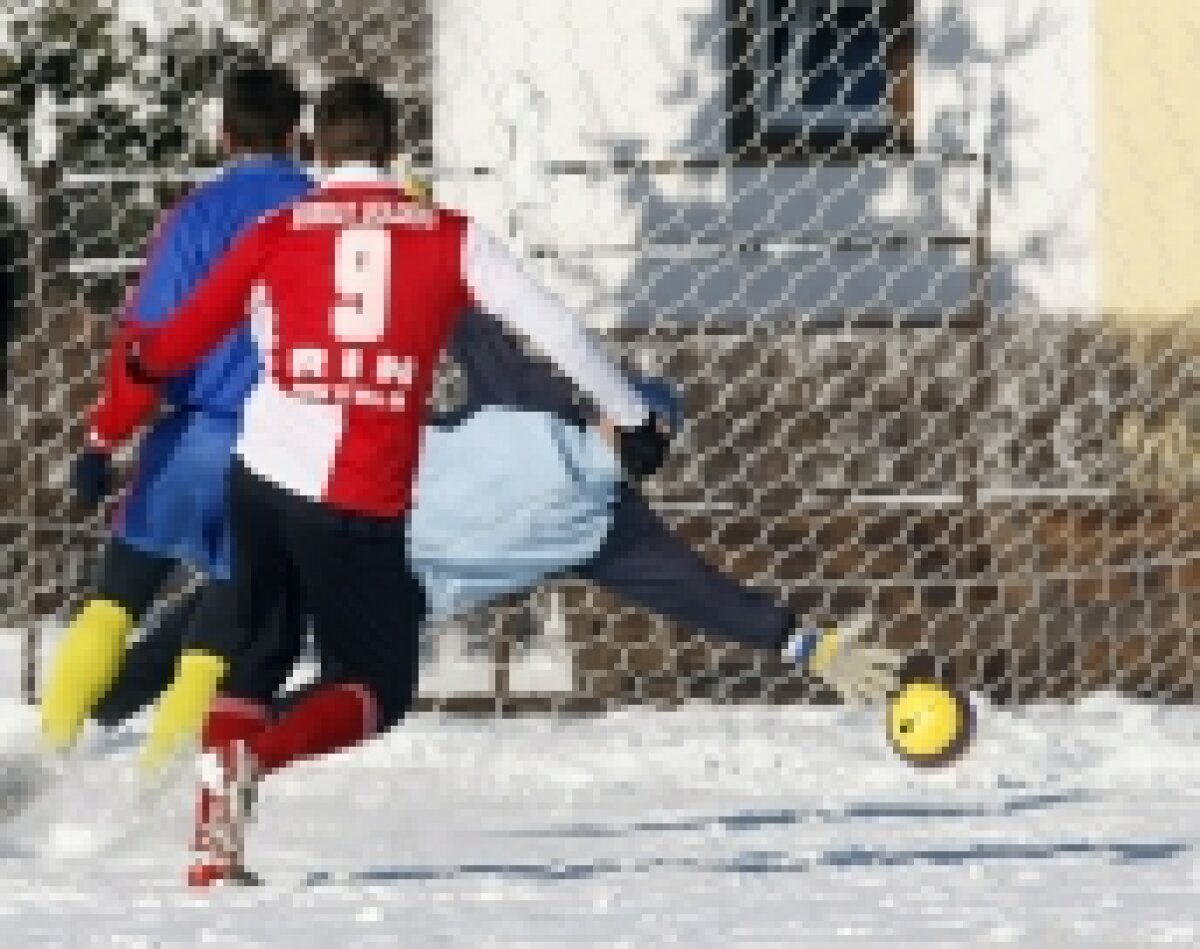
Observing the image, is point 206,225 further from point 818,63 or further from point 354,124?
point 818,63

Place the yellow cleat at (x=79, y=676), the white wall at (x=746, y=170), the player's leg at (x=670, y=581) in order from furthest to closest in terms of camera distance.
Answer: the white wall at (x=746, y=170) < the yellow cleat at (x=79, y=676) < the player's leg at (x=670, y=581)

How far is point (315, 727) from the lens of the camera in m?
4.82

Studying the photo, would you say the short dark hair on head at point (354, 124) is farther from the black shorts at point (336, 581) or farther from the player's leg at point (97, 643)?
the player's leg at point (97, 643)

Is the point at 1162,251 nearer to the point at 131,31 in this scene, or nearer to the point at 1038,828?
the point at 131,31

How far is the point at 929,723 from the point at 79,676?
4.37 feet

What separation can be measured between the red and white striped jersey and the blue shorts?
0.68m

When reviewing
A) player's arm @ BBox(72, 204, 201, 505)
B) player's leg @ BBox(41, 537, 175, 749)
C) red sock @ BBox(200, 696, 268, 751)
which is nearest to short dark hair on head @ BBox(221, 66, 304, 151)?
player's arm @ BBox(72, 204, 201, 505)

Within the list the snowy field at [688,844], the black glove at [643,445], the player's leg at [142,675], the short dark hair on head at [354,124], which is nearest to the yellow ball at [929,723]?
the snowy field at [688,844]

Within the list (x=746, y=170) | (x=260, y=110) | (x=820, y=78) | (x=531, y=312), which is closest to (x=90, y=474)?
(x=260, y=110)

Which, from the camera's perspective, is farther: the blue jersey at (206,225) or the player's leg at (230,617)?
the blue jersey at (206,225)

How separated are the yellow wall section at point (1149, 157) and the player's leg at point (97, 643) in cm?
413

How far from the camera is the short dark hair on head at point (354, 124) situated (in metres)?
4.79

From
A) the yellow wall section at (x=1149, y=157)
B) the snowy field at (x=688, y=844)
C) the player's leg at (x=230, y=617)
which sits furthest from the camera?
the yellow wall section at (x=1149, y=157)

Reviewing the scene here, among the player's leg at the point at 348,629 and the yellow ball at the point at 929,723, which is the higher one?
the player's leg at the point at 348,629
